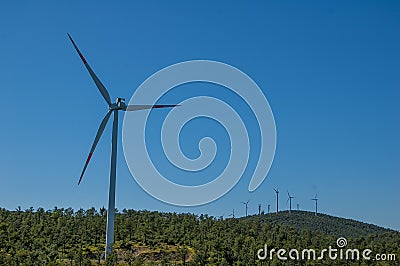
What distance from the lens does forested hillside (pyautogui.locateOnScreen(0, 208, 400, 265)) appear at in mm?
83125

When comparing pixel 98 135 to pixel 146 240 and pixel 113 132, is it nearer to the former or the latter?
pixel 113 132

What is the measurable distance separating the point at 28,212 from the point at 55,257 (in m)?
42.3

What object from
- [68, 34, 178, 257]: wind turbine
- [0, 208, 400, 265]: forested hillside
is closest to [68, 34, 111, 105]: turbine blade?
[68, 34, 178, 257]: wind turbine

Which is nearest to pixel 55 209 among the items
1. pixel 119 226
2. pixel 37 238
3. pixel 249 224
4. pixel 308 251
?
pixel 119 226

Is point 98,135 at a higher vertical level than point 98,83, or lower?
lower

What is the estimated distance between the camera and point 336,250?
91750 mm

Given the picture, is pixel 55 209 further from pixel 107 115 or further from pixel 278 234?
pixel 107 115

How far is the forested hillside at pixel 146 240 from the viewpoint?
83125 millimetres

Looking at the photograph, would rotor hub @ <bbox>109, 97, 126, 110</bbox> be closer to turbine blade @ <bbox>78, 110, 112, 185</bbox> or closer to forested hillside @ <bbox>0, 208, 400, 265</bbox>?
turbine blade @ <bbox>78, 110, 112, 185</bbox>

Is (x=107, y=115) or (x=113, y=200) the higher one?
(x=107, y=115)

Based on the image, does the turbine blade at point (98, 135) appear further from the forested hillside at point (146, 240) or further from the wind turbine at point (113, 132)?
the forested hillside at point (146, 240)

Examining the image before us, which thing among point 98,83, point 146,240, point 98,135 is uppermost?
point 98,83

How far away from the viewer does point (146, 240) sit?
10425 centimetres

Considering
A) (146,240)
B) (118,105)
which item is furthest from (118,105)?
(146,240)
